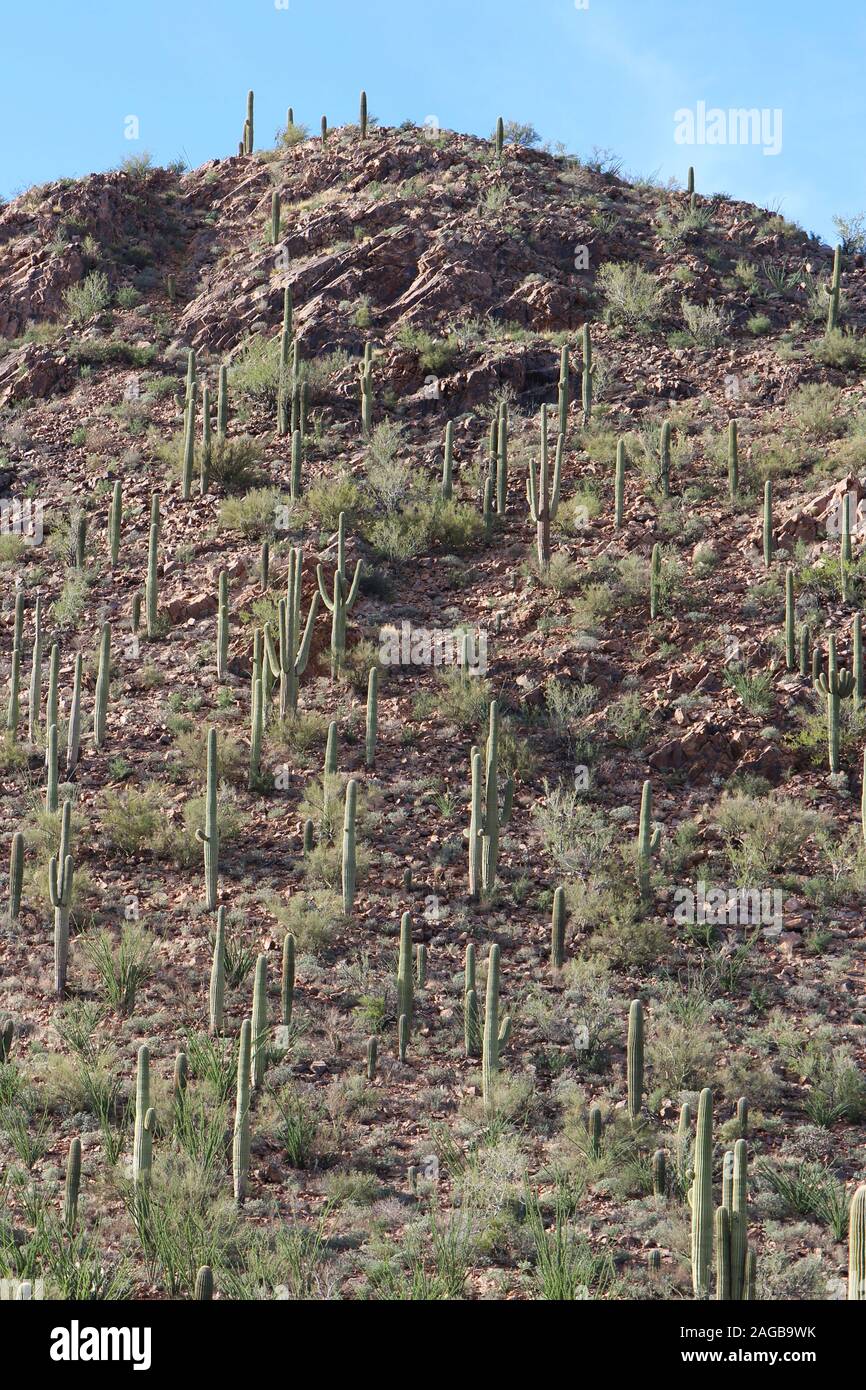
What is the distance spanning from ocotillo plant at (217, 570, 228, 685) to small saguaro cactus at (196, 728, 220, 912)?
3594 millimetres

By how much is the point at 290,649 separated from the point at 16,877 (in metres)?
4.17

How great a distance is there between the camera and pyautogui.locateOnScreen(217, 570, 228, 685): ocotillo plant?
17172mm

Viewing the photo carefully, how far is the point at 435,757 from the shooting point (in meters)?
16.2

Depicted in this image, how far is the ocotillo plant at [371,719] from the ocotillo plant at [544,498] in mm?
4025

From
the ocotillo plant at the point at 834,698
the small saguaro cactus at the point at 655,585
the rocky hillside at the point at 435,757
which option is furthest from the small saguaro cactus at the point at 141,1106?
the small saguaro cactus at the point at 655,585

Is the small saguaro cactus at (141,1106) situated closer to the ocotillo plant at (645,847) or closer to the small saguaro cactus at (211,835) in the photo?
the small saguaro cactus at (211,835)

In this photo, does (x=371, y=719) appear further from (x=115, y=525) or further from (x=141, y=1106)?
(x=141, y=1106)

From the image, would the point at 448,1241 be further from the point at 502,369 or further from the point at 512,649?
the point at 502,369

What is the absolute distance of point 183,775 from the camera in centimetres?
1591

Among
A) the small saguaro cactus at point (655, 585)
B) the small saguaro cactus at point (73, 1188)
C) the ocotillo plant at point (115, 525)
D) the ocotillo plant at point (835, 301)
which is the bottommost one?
the small saguaro cactus at point (73, 1188)

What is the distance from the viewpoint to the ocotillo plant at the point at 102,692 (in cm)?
1602

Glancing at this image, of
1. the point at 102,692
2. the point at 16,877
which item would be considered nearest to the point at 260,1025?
the point at 16,877

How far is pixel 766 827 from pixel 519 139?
23.4 m

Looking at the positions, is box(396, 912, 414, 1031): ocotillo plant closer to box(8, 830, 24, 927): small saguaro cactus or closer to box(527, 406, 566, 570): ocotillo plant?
box(8, 830, 24, 927): small saguaro cactus
